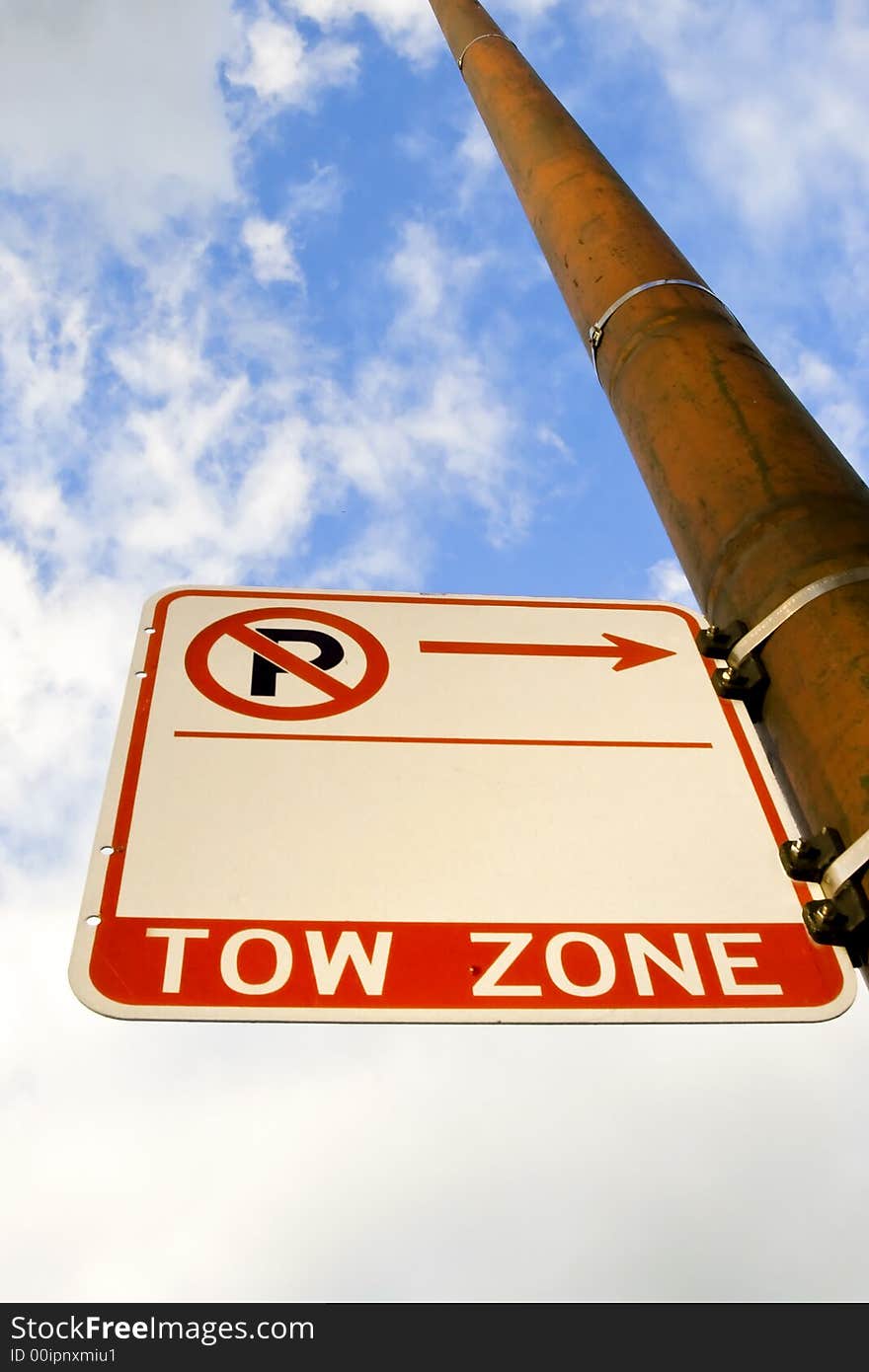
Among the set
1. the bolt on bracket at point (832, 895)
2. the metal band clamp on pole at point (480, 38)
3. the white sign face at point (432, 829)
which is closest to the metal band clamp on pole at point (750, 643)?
the bolt on bracket at point (832, 895)

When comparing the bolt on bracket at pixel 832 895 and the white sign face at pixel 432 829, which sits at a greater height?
the white sign face at pixel 432 829

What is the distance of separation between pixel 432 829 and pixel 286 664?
0.49 meters

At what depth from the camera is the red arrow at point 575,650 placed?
219cm

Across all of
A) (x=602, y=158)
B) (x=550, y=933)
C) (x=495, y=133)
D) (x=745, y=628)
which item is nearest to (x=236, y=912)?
(x=550, y=933)

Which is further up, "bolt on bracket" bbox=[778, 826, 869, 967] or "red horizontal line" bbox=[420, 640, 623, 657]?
"red horizontal line" bbox=[420, 640, 623, 657]

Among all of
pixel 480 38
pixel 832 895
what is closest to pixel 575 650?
pixel 832 895

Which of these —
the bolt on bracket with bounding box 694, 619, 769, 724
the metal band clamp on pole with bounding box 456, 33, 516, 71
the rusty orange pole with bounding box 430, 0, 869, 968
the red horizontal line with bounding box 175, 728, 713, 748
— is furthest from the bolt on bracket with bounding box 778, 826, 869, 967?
the metal band clamp on pole with bounding box 456, 33, 516, 71

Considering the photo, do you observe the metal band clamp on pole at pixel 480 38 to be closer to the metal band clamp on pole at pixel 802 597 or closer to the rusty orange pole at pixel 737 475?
the rusty orange pole at pixel 737 475

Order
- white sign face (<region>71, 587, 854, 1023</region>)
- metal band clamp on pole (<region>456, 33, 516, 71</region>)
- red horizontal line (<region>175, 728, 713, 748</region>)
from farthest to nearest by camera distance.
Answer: metal band clamp on pole (<region>456, 33, 516, 71</region>) → red horizontal line (<region>175, 728, 713, 748</region>) → white sign face (<region>71, 587, 854, 1023</region>)

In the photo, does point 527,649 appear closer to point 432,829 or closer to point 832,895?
point 432,829

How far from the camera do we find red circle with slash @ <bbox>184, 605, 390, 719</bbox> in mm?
2014

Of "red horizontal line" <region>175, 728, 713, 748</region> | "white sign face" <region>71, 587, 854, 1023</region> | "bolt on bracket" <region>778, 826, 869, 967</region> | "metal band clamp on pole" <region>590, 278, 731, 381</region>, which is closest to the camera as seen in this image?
"bolt on bracket" <region>778, 826, 869, 967</region>

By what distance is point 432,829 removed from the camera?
181 centimetres

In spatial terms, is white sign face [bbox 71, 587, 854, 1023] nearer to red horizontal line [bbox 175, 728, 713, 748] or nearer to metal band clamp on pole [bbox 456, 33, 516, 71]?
red horizontal line [bbox 175, 728, 713, 748]
